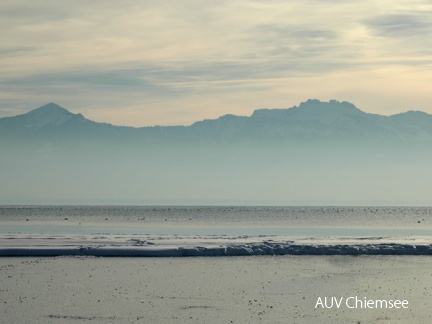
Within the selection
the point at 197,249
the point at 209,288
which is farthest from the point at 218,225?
the point at 209,288

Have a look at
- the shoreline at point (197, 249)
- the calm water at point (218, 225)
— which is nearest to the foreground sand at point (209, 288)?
the shoreline at point (197, 249)

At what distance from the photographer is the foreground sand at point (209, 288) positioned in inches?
904

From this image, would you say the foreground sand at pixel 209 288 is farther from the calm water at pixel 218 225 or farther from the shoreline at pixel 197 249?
the calm water at pixel 218 225

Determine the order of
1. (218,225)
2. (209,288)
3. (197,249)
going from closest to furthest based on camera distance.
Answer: (209,288), (197,249), (218,225)

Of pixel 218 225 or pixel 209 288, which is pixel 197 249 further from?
pixel 218 225

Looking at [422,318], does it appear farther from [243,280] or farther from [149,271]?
[149,271]

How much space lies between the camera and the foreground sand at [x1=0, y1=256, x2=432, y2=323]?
23.0m

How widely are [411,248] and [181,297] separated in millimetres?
17557

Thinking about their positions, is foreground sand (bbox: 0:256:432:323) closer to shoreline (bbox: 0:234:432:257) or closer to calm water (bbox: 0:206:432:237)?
shoreline (bbox: 0:234:432:257)

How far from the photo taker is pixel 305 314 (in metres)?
23.2

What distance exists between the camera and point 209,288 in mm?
27844

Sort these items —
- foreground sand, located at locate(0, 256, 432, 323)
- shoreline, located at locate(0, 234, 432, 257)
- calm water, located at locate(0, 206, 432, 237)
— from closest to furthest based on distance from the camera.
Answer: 1. foreground sand, located at locate(0, 256, 432, 323)
2. shoreline, located at locate(0, 234, 432, 257)
3. calm water, located at locate(0, 206, 432, 237)

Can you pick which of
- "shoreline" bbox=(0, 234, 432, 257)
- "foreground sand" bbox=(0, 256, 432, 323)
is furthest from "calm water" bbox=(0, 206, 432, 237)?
"foreground sand" bbox=(0, 256, 432, 323)

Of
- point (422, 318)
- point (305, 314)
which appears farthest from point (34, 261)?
point (422, 318)
